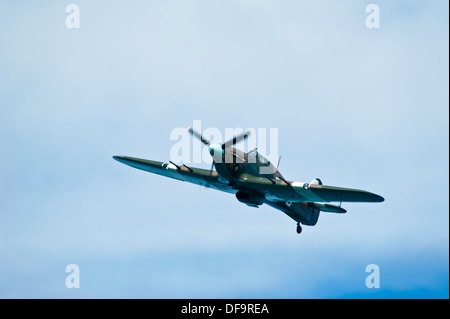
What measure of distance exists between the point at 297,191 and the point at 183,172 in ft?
22.9

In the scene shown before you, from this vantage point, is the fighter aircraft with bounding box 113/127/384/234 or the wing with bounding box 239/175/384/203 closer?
the wing with bounding box 239/175/384/203

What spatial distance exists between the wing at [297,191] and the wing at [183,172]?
5.70ft

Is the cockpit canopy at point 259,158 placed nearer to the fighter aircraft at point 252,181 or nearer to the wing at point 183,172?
the fighter aircraft at point 252,181

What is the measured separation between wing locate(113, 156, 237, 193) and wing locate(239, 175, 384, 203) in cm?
174

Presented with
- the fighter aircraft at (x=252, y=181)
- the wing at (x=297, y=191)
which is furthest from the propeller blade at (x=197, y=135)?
the wing at (x=297, y=191)

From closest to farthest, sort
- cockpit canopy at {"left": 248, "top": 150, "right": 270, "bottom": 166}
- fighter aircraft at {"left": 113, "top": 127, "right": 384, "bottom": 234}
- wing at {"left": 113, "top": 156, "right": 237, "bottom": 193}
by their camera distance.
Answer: fighter aircraft at {"left": 113, "top": 127, "right": 384, "bottom": 234}
cockpit canopy at {"left": 248, "top": 150, "right": 270, "bottom": 166}
wing at {"left": 113, "top": 156, "right": 237, "bottom": 193}

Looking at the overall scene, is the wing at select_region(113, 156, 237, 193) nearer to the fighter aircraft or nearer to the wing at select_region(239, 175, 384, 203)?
the fighter aircraft

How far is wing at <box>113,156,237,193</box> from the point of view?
1396 inches

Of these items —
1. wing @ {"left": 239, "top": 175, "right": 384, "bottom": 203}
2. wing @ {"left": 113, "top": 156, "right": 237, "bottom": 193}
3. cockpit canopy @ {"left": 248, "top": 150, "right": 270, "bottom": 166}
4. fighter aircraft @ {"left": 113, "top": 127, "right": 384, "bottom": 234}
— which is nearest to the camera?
wing @ {"left": 239, "top": 175, "right": 384, "bottom": 203}

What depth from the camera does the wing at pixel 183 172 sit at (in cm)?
3547

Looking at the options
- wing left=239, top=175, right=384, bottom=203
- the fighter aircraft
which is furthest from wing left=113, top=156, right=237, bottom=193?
wing left=239, top=175, right=384, bottom=203

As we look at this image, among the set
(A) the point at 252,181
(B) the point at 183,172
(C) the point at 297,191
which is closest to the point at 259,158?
(A) the point at 252,181
